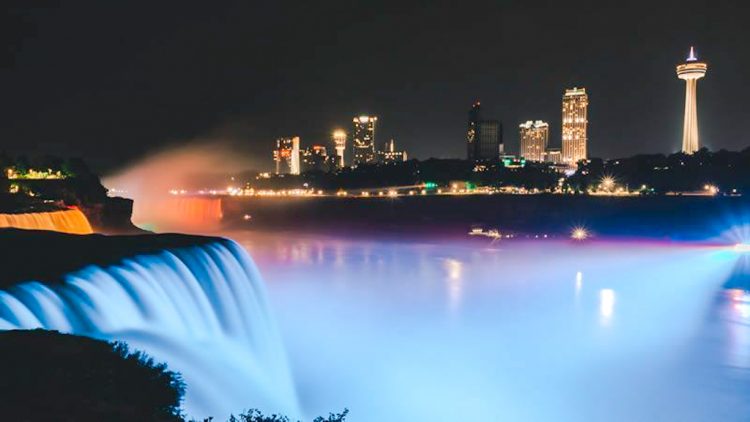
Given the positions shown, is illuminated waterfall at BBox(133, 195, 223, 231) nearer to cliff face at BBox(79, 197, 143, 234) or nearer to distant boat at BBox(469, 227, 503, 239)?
distant boat at BBox(469, 227, 503, 239)

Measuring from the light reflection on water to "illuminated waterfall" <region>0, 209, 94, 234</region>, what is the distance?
9026mm

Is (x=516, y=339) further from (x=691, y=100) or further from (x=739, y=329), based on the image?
(x=691, y=100)

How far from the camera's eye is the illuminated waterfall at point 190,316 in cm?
979

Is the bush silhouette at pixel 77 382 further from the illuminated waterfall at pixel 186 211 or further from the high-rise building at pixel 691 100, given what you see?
the high-rise building at pixel 691 100

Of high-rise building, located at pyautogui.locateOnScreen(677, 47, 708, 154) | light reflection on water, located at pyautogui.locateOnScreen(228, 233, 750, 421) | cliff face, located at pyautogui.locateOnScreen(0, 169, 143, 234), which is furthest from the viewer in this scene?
high-rise building, located at pyautogui.locateOnScreen(677, 47, 708, 154)

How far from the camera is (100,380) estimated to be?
A: 6.41 m

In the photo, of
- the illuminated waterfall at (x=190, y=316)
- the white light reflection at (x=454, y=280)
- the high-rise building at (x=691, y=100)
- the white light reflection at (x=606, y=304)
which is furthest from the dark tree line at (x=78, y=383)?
the high-rise building at (x=691, y=100)

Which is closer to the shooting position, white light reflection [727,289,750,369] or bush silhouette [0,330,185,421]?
bush silhouette [0,330,185,421]

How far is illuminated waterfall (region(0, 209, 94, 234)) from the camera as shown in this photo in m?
21.4

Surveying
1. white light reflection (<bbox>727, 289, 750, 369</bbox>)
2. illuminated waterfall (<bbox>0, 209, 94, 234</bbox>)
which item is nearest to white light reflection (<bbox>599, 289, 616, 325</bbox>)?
white light reflection (<bbox>727, 289, 750, 369</bbox>)

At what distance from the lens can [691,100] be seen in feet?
381

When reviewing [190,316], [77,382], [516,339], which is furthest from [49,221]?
[77,382]

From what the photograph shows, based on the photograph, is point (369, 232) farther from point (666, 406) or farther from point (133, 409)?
point (133, 409)

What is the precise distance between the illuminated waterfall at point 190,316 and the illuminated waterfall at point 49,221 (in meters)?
9.43
